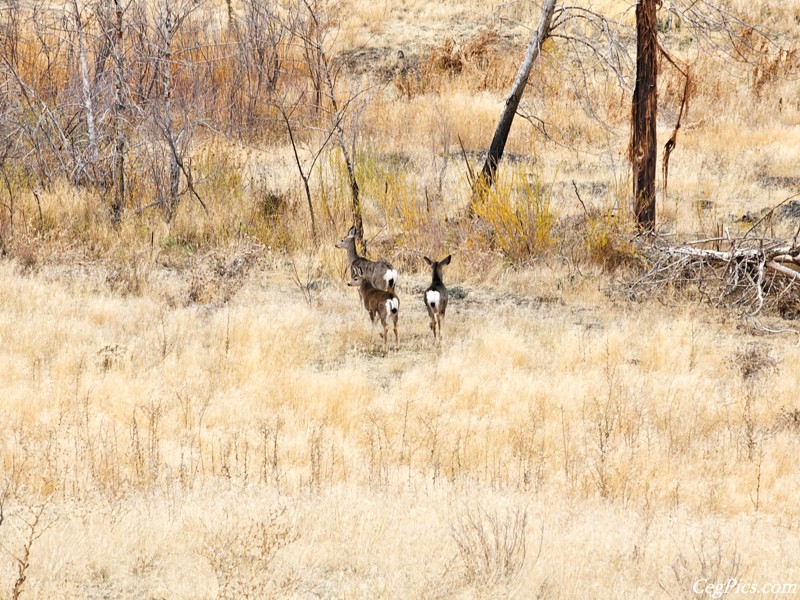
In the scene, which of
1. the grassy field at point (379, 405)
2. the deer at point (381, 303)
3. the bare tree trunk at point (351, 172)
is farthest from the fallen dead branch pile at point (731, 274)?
the bare tree trunk at point (351, 172)

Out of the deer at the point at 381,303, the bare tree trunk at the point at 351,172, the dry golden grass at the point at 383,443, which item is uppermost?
the bare tree trunk at the point at 351,172

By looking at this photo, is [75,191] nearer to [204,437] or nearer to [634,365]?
[204,437]

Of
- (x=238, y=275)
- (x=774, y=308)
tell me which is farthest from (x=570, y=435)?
(x=238, y=275)

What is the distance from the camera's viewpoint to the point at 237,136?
16.4 metres

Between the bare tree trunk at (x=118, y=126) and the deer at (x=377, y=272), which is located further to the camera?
the bare tree trunk at (x=118, y=126)

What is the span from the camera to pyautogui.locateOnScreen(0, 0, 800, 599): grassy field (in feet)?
15.6

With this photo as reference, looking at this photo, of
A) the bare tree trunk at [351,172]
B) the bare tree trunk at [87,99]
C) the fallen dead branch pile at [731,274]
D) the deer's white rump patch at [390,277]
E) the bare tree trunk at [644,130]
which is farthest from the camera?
the bare tree trunk at [87,99]

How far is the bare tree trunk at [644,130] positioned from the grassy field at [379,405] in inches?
12.6

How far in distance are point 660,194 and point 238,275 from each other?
7.00m

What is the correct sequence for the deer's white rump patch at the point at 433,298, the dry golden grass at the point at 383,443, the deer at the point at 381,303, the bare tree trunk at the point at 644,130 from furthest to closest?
the bare tree trunk at the point at 644,130 → the deer's white rump patch at the point at 433,298 → the deer at the point at 381,303 → the dry golden grass at the point at 383,443

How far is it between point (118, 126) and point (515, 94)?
5177 millimetres

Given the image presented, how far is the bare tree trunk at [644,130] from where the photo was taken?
1123 cm

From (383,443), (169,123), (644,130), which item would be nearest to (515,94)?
(644,130)

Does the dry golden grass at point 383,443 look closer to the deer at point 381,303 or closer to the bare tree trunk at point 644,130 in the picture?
the deer at point 381,303
